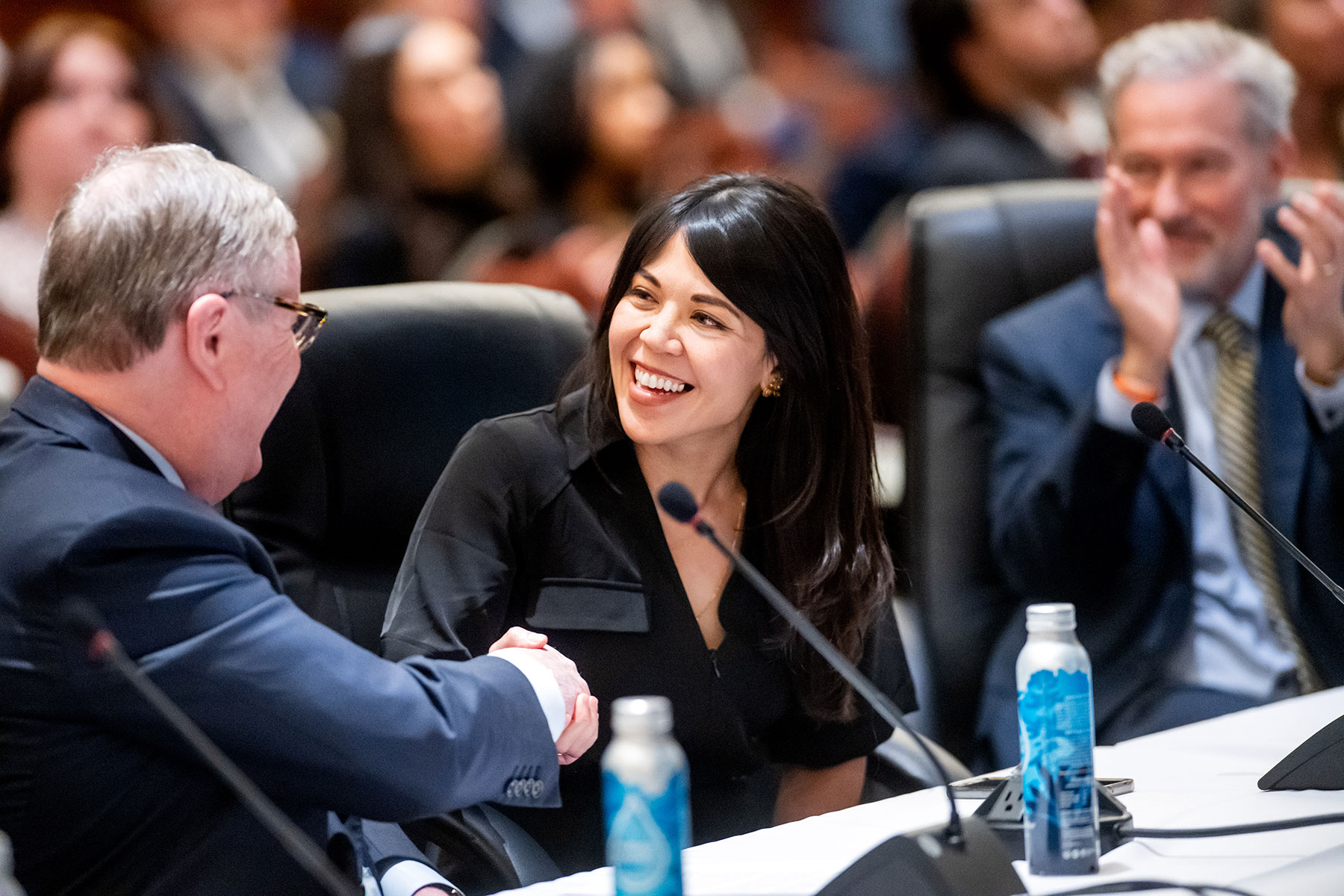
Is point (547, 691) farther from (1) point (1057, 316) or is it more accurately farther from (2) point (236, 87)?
(2) point (236, 87)

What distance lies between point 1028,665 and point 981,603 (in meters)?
1.07

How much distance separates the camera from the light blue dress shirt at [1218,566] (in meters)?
2.06

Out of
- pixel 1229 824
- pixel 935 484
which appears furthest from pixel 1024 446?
pixel 1229 824

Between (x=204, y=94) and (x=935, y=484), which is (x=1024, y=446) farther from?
(x=204, y=94)

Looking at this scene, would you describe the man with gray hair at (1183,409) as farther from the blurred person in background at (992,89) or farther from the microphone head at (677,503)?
the blurred person in background at (992,89)

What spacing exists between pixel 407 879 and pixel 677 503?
500mm

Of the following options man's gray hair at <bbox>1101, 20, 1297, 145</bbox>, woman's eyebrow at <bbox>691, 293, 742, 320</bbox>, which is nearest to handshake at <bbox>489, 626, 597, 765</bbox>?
woman's eyebrow at <bbox>691, 293, 742, 320</bbox>

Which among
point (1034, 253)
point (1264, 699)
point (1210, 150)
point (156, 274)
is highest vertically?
point (156, 274)

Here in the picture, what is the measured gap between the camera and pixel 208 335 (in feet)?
3.84

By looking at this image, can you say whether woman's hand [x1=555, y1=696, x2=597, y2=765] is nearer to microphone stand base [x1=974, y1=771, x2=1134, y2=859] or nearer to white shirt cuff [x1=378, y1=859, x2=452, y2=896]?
white shirt cuff [x1=378, y1=859, x2=452, y2=896]

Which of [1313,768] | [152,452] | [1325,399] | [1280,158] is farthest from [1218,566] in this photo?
[152,452]

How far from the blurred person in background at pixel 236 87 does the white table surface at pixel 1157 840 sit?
9.28ft

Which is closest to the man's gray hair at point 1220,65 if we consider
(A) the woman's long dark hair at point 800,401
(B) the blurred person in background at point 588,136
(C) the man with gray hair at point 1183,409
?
(C) the man with gray hair at point 1183,409

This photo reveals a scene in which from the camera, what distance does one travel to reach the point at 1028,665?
3.77ft
